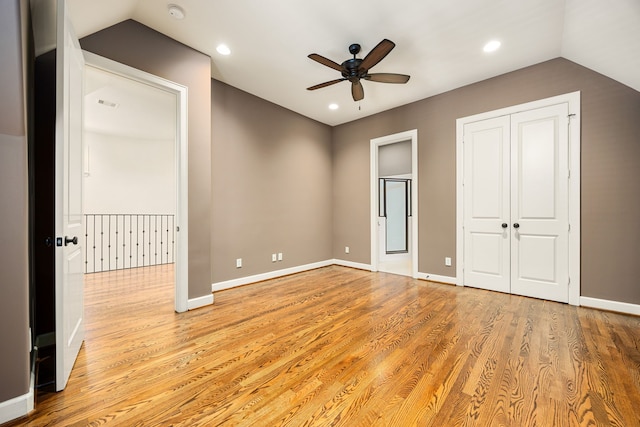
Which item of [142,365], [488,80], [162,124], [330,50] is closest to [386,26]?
[330,50]

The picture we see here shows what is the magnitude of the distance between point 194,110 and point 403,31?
2.45m

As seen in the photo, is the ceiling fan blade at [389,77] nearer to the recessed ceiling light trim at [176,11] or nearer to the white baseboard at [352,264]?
the recessed ceiling light trim at [176,11]

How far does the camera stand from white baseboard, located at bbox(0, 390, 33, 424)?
4.49 feet

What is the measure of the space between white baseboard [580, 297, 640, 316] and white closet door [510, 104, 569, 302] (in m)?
0.17

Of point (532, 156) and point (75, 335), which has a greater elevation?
point (532, 156)

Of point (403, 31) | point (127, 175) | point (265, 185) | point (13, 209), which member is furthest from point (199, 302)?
point (127, 175)

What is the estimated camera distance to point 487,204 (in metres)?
3.77

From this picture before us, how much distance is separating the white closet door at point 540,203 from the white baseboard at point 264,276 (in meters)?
3.18

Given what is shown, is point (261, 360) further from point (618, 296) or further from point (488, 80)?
point (488, 80)

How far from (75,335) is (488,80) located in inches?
210

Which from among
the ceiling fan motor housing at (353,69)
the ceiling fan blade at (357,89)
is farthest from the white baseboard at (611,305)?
the ceiling fan motor housing at (353,69)

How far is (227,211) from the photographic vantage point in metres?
3.89

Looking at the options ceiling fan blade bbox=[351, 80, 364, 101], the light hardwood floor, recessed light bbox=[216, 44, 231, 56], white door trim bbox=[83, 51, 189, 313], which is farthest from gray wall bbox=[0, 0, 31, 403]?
ceiling fan blade bbox=[351, 80, 364, 101]

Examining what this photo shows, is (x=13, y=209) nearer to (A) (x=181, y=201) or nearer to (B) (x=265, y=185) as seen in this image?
(A) (x=181, y=201)
